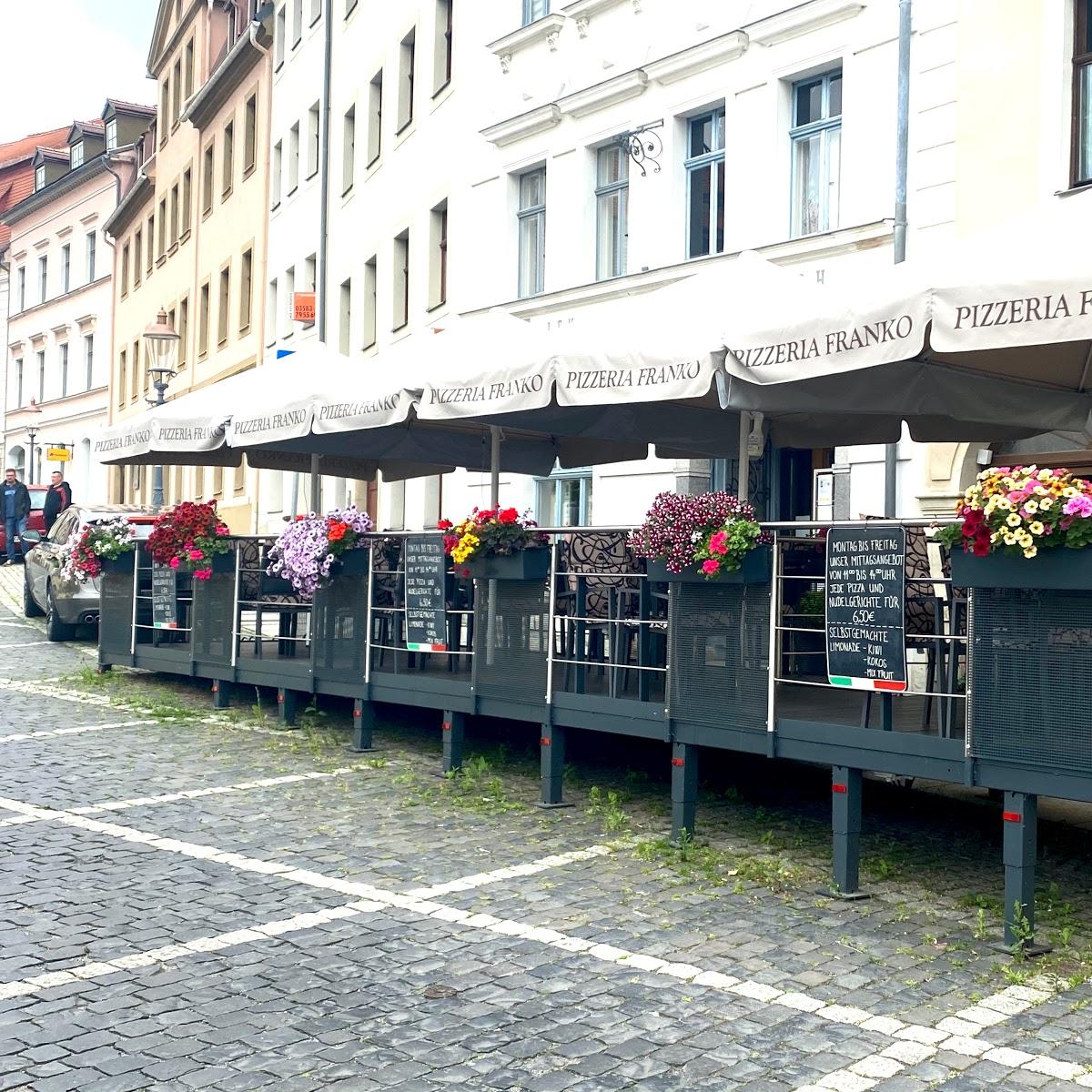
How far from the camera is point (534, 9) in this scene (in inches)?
862

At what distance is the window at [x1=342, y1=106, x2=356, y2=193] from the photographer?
30.3m

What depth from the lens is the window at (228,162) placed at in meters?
40.2

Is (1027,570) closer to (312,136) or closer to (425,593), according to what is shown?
(425,593)

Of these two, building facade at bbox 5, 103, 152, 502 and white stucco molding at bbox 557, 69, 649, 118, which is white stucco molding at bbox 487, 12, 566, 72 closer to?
white stucco molding at bbox 557, 69, 649, 118

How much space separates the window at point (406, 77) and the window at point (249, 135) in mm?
11870

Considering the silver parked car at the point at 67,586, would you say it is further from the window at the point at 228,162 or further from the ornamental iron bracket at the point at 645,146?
the window at the point at 228,162

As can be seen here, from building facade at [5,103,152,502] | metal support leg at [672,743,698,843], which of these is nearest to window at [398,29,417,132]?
metal support leg at [672,743,698,843]

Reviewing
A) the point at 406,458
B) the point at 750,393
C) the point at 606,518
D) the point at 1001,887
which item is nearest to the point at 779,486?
the point at 606,518

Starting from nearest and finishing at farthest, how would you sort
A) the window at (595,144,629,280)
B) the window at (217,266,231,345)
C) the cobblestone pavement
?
the cobblestone pavement, the window at (595,144,629,280), the window at (217,266,231,345)

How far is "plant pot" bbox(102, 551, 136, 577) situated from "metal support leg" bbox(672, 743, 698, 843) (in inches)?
344

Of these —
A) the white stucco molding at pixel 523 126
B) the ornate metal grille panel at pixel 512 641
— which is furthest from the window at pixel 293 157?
the ornate metal grille panel at pixel 512 641

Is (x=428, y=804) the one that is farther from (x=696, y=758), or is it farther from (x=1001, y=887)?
(x=1001, y=887)

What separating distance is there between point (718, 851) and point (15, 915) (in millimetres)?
3557

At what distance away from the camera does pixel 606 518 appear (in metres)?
19.8
